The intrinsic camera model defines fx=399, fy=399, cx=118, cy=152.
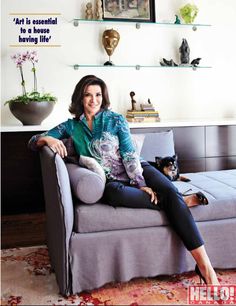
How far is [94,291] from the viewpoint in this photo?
2.00 m

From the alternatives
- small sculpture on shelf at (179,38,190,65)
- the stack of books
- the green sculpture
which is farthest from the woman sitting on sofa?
the green sculpture

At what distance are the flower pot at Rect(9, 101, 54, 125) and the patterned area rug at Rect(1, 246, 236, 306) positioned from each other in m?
1.24

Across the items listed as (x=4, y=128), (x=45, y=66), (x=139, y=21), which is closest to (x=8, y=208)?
(x=4, y=128)

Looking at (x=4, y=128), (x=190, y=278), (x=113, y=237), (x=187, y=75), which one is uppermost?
(x=187, y=75)

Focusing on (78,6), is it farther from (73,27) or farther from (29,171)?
(29,171)

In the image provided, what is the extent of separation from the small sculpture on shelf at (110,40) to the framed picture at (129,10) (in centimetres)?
15

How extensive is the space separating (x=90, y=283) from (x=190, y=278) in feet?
1.80

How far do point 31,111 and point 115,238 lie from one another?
4.98ft

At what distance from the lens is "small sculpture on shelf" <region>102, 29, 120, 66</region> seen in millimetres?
3459

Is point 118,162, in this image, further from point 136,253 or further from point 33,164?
point 33,164

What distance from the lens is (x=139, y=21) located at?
3594 millimetres

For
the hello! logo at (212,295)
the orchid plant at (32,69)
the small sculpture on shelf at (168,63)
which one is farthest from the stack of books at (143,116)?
the hello! logo at (212,295)

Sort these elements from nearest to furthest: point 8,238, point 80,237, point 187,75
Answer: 1. point 80,237
2. point 8,238
3. point 187,75

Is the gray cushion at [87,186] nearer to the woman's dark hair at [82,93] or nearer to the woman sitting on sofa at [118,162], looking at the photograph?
the woman sitting on sofa at [118,162]
